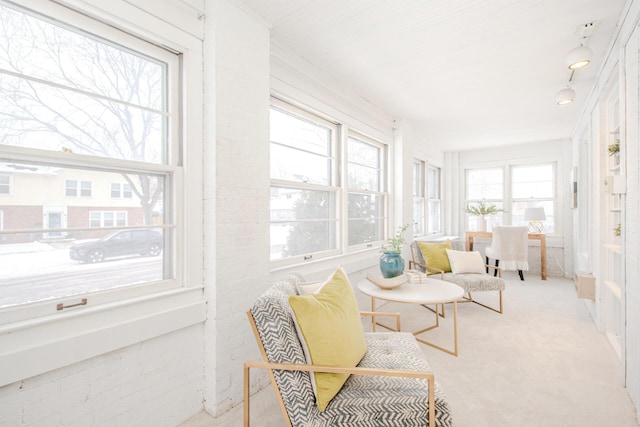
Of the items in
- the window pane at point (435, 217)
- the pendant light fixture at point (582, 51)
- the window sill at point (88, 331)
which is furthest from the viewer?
the window pane at point (435, 217)

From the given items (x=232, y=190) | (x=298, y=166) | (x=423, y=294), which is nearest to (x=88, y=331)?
(x=232, y=190)

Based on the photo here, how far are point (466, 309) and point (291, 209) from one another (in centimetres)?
267

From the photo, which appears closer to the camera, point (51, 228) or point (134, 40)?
point (51, 228)

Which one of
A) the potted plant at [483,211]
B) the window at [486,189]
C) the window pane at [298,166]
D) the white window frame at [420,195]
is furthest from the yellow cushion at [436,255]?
the window at [486,189]

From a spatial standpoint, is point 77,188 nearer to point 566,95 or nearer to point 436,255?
point 436,255

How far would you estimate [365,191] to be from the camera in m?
4.00

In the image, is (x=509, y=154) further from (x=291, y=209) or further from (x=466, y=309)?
(x=291, y=209)

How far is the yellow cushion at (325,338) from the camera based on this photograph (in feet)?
4.72

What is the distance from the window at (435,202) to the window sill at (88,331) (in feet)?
A: 18.4

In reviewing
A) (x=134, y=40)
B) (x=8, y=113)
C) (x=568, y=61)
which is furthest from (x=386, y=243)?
(x=8, y=113)

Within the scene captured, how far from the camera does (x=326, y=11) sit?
7.18 ft

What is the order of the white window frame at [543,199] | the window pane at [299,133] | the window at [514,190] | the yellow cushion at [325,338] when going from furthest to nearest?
the window at [514,190] < the white window frame at [543,199] < the window pane at [299,133] < the yellow cushion at [325,338]

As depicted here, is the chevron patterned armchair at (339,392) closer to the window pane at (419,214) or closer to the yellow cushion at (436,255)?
the yellow cushion at (436,255)

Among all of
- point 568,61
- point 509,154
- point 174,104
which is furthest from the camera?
point 509,154
